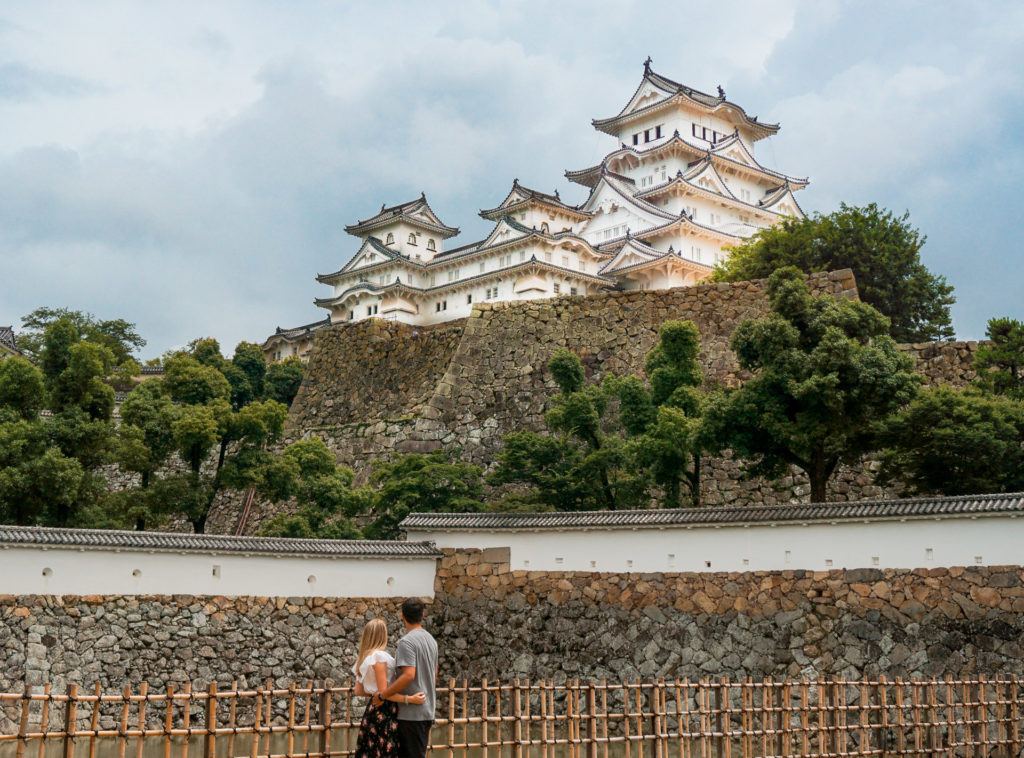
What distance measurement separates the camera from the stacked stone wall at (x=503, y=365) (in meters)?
25.5

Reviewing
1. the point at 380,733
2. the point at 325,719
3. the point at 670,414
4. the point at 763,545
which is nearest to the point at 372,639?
the point at 380,733

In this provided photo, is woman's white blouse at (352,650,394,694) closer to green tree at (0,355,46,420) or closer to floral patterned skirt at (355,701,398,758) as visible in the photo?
floral patterned skirt at (355,701,398,758)

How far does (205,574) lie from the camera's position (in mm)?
17094

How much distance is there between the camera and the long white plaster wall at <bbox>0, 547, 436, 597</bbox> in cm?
1588

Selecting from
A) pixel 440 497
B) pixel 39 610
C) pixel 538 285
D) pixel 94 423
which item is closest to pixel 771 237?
pixel 538 285

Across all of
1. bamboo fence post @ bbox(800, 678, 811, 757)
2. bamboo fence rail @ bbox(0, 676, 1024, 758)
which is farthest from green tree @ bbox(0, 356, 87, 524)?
bamboo fence post @ bbox(800, 678, 811, 757)

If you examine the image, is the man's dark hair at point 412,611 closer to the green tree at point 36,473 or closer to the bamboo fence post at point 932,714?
the bamboo fence post at point 932,714

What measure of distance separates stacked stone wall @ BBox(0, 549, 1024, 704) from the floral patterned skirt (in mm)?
9307

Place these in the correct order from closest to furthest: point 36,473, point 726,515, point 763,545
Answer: point 763,545 < point 726,515 < point 36,473

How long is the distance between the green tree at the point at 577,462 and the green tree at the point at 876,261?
7.64 m

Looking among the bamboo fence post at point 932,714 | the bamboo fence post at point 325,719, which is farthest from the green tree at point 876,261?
the bamboo fence post at point 325,719

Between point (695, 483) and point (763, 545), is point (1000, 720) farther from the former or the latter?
point (695, 483)

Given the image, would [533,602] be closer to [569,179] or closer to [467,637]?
[467,637]

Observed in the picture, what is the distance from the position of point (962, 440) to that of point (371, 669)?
12914 millimetres
